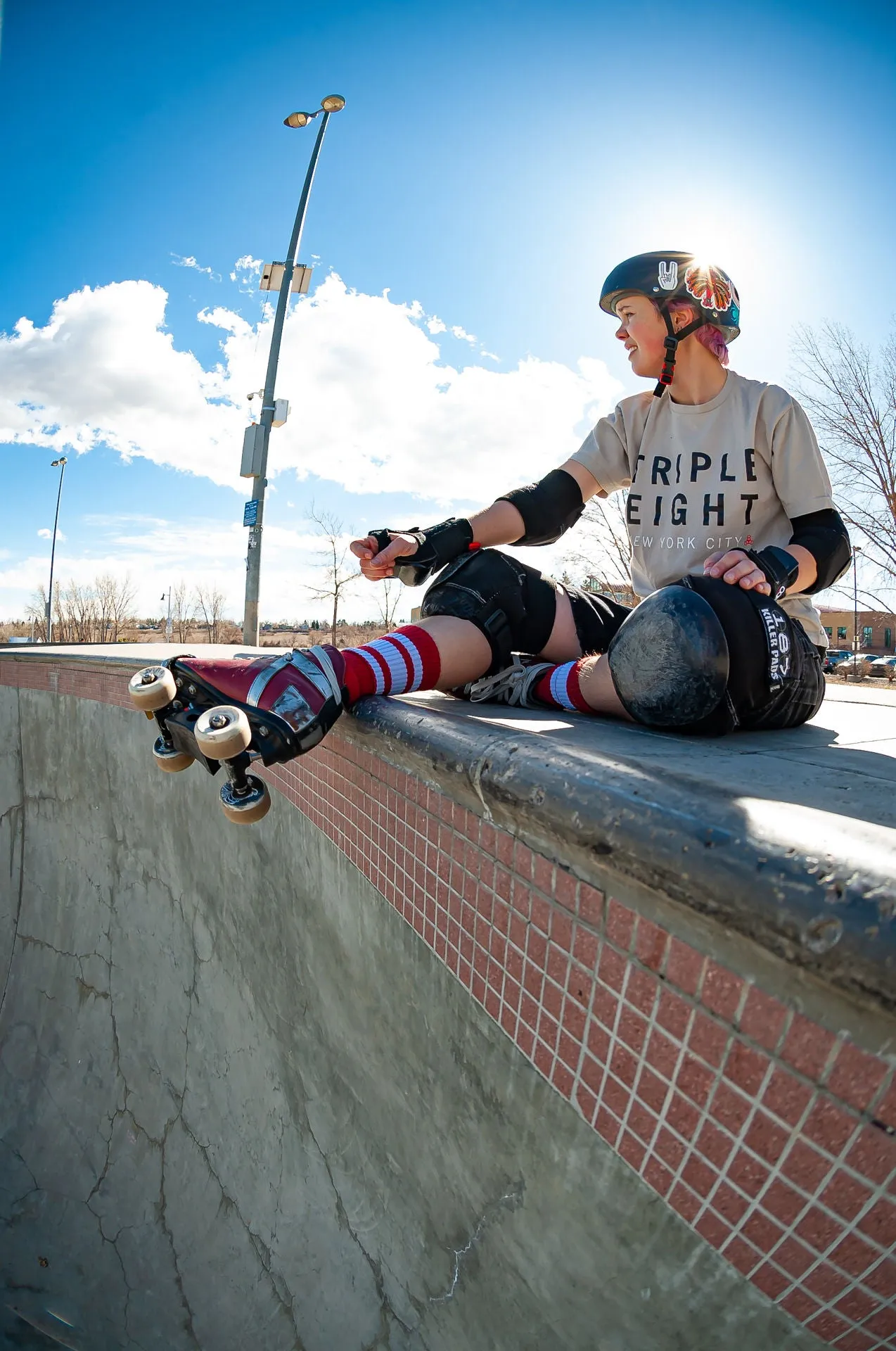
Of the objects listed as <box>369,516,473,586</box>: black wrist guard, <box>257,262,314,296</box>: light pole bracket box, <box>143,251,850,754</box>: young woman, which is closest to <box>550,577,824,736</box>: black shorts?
<box>143,251,850,754</box>: young woman

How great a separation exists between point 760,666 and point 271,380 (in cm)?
776

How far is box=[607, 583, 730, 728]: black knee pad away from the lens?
136 centimetres

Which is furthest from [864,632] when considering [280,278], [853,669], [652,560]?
[652,560]

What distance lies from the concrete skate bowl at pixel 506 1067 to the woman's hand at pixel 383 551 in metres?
0.48

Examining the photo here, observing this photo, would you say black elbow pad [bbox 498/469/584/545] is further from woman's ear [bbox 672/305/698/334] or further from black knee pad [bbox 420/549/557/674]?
woman's ear [bbox 672/305/698/334]

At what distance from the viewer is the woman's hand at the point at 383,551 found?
1.92 m

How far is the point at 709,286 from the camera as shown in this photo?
1914 millimetres

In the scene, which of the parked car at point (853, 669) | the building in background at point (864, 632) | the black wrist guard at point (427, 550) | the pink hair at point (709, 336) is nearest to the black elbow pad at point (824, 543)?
the pink hair at point (709, 336)

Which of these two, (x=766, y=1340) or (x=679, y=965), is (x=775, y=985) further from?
(x=766, y=1340)

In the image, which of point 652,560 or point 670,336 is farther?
point 652,560

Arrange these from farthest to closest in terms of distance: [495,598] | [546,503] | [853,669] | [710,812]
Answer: [853,669]
[546,503]
[495,598]
[710,812]

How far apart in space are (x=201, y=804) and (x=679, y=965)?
2.79m

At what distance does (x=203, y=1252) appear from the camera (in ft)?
8.00

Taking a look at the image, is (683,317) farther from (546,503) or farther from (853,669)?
(853,669)
